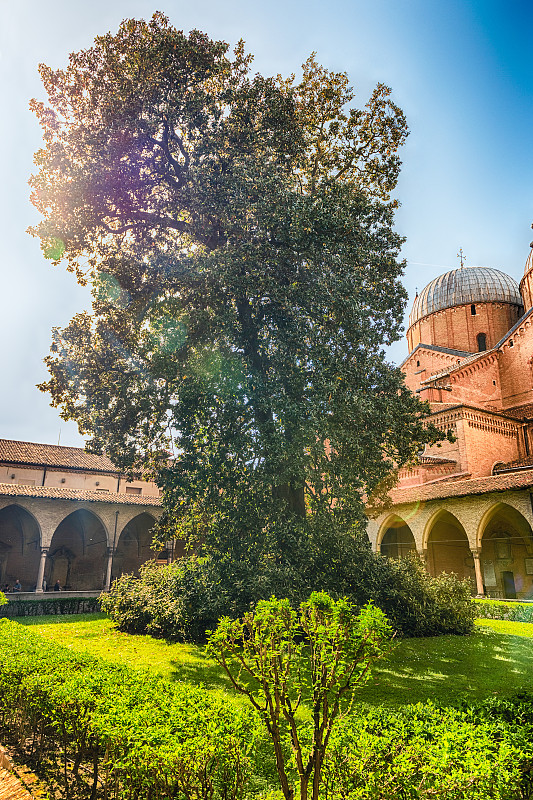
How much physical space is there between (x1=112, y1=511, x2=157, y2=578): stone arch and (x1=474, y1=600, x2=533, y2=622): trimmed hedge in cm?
1832

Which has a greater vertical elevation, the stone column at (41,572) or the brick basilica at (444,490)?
the brick basilica at (444,490)

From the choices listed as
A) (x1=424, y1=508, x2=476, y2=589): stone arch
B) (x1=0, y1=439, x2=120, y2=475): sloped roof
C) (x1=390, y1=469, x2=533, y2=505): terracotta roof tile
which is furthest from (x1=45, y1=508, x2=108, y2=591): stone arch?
(x1=424, y1=508, x2=476, y2=589): stone arch

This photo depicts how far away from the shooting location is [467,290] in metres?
34.7

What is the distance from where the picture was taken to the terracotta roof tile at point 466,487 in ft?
61.1

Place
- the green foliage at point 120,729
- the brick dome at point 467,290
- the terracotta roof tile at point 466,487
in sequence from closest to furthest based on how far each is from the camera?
the green foliage at point 120,729
the terracotta roof tile at point 466,487
the brick dome at point 467,290

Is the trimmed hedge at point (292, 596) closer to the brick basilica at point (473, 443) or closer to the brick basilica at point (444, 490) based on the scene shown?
the brick basilica at point (473, 443)

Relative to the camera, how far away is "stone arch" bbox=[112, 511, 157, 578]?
96.0 feet

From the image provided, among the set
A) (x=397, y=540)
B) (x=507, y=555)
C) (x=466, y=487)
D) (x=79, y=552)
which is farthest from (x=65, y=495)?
(x=507, y=555)

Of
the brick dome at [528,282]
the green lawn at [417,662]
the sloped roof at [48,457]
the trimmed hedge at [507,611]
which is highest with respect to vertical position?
the brick dome at [528,282]

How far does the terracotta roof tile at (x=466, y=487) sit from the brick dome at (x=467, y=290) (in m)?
15.7

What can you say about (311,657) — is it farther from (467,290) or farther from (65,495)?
(467,290)

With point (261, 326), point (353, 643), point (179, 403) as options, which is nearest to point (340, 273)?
point (261, 326)

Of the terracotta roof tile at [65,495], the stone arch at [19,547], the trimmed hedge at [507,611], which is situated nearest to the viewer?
the trimmed hedge at [507,611]

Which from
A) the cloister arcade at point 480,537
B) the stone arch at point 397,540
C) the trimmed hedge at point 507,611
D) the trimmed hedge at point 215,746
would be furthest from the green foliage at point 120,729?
the stone arch at point 397,540
